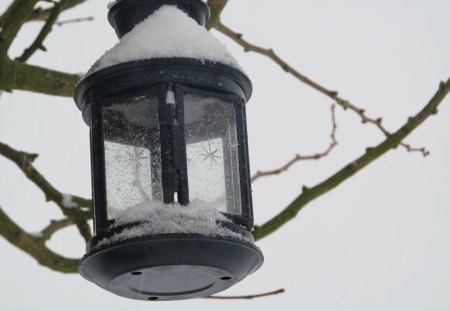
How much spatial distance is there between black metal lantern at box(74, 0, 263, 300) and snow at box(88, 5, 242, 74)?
24 millimetres

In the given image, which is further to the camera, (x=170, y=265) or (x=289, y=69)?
(x=289, y=69)

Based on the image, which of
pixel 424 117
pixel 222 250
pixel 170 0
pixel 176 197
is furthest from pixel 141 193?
pixel 424 117

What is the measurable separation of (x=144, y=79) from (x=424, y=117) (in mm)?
1315

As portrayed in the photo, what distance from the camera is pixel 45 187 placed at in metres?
3.12

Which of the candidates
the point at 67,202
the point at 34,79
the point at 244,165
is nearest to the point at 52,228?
the point at 67,202

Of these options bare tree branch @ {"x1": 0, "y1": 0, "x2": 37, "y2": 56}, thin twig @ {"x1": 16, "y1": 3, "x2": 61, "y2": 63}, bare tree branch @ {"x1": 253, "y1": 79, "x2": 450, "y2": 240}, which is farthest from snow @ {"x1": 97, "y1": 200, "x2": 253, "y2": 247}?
thin twig @ {"x1": 16, "y1": 3, "x2": 61, "y2": 63}

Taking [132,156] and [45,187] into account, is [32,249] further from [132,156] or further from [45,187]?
[132,156]

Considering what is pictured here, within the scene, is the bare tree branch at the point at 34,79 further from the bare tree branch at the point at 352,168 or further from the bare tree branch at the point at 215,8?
the bare tree branch at the point at 352,168

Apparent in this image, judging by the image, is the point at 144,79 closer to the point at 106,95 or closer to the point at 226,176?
the point at 106,95

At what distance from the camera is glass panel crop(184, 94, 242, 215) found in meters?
2.30

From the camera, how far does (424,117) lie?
3.25 metres

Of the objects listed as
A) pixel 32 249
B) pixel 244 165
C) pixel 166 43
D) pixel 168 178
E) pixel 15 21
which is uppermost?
pixel 15 21

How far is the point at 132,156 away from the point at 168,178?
0.15 meters

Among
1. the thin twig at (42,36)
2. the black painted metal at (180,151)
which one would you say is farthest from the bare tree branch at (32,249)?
the black painted metal at (180,151)
